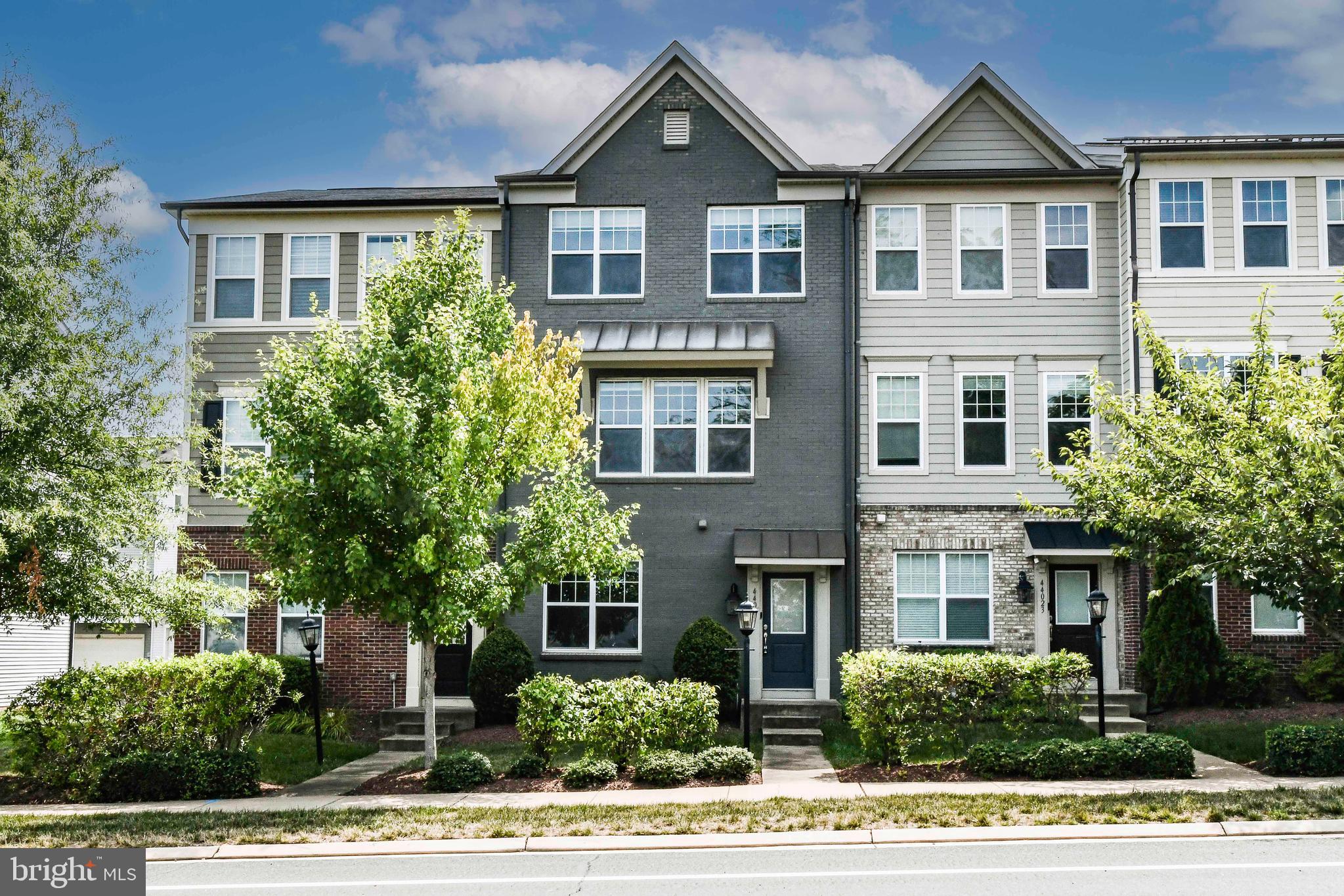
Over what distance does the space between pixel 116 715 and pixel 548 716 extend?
531 centimetres

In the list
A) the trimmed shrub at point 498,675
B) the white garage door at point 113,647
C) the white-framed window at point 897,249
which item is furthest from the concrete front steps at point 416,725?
the white-framed window at point 897,249

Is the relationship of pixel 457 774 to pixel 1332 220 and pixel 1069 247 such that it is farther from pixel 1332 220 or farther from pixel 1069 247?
pixel 1332 220

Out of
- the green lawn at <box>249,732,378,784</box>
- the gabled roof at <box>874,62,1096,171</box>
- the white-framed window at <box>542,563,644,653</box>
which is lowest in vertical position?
the green lawn at <box>249,732,378,784</box>

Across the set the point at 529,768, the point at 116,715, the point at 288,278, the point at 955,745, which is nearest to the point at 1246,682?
the point at 955,745

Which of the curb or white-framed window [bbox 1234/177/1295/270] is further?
white-framed window [bbox 1234/177/1295/270]

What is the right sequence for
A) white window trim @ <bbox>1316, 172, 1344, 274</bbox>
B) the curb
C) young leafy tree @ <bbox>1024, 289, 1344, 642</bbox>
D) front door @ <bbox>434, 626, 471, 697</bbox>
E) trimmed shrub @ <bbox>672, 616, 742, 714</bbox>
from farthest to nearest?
front door @ <bbox>434, 626, 471, 697</bbox>, white window trim @ <bbox>1316, 172, 1344, 274</bbox>, trimmed shrub @ <bbox>672, 616, 742, 714</bbox>, young leafy tree @ <bbox>1024, 289, 1344, 642</bbox>, the curb

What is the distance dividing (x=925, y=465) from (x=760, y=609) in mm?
3755

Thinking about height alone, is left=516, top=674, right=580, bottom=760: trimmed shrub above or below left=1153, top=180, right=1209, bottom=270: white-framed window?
below

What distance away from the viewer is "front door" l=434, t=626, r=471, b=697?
20.8 m

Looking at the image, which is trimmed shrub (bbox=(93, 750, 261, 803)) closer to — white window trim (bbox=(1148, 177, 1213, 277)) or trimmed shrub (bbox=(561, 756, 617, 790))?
trimmed shrub (bbox=(561, 756, 617, 790))

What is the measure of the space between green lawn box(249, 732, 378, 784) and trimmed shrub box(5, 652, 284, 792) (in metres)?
0.87

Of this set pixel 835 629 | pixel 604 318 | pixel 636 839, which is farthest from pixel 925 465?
pixel 636 839

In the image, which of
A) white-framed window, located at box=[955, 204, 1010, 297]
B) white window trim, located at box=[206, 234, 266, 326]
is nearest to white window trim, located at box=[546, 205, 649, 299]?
white window trim, located at box=[206, 234, 266, 326]

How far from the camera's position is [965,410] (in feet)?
68.4
